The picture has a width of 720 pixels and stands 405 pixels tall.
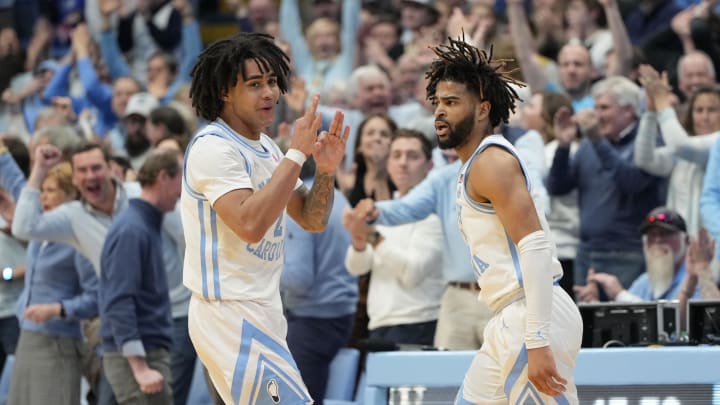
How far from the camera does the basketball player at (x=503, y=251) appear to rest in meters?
4.96

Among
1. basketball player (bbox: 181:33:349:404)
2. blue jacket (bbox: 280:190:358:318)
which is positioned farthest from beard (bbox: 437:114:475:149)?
blue jacket (bbox: 280:190:358:318)

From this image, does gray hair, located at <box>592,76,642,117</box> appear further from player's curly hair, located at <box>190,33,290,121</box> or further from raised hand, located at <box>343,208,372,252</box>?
player's curly hair, located at <box>190,33,290,121</box>

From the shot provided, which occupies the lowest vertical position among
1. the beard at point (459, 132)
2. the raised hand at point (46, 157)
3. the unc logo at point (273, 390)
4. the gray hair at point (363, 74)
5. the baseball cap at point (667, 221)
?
the unc logo at point (273, 390)

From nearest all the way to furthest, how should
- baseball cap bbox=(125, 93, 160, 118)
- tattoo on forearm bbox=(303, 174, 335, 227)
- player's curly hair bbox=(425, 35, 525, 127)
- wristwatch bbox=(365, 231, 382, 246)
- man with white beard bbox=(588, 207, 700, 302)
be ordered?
1. player's curly hair bbox=(425, 35, 525, 127)
2. tattoo on forearm bbox=(303, 174, 335, 227)
3. man with white beard bbox=(588, 207, 700, 302)
4. wristwatch bbox=(365, 231, 382, 246)
5. baseball cap bbox=(125, 93, 160, 118)

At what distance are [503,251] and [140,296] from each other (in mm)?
3058

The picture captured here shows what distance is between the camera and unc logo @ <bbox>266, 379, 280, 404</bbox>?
5047 millimetres

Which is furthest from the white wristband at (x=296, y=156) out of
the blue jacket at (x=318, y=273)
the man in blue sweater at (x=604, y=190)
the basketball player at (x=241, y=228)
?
the man in blue sweater at (x=604, y=190)

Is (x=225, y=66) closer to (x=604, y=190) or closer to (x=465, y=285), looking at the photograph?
(x=465, y=285)

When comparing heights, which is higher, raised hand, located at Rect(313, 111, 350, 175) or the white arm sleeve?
raised hand, located at Rect(313, 111, 350, 175)

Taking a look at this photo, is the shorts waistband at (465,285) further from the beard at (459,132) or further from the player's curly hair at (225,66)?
the player's curly hair at (225,66)

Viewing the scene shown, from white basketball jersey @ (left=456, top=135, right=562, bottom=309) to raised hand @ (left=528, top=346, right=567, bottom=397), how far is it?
327mm

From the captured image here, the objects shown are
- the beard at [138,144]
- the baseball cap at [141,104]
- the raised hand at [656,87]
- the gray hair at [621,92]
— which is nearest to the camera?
the raised hand at [656,87]

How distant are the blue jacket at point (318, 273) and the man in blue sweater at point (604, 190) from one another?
5.52 ft

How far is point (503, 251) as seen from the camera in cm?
515
